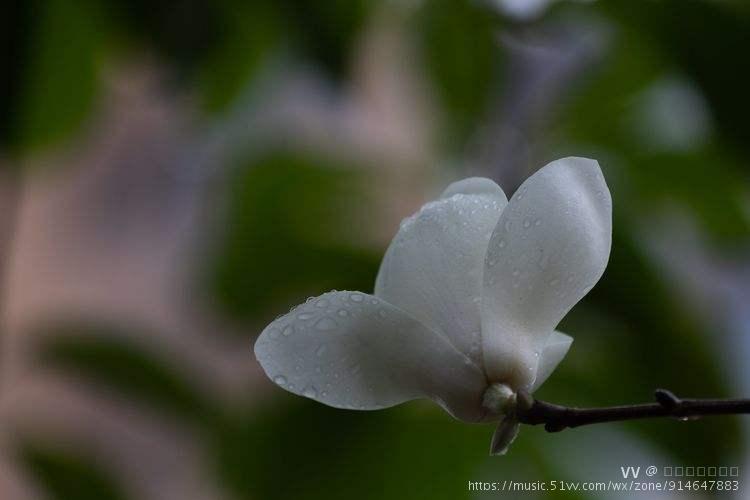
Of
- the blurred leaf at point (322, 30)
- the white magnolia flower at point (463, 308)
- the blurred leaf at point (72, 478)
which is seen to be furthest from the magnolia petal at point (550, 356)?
the blurred leaf at point (72, 478)

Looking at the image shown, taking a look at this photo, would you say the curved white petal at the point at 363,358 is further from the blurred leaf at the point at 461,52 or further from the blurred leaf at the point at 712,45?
the blurred leaf at the point at 461,52

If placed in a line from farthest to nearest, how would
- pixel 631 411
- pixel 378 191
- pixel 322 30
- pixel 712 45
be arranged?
pixel 378 191 → pixel 322 30 → pixel 712 45 → pixel 631 411

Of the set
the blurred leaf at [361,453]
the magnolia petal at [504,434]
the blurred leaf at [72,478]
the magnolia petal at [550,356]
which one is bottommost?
the magnolia petal at [504,434]

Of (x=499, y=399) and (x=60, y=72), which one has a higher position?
(x=60, y=72)

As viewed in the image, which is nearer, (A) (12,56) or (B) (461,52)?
(A) (12,56)

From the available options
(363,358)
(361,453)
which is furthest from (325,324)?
(361,453)

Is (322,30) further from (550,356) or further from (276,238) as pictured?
(550,356)
